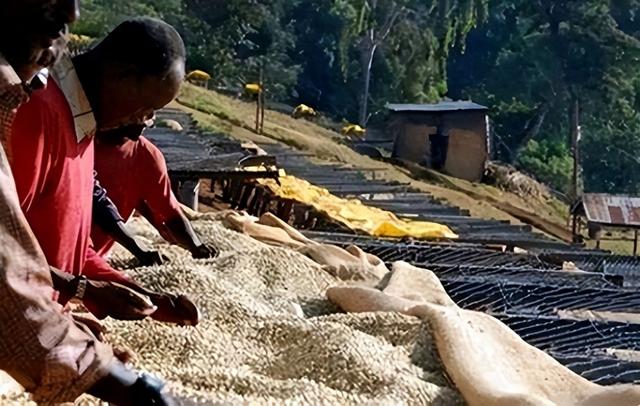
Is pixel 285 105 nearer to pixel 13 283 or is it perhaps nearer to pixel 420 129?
pixel 420 129

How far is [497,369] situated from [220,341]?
2.72ft

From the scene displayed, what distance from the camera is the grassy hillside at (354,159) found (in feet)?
69.8

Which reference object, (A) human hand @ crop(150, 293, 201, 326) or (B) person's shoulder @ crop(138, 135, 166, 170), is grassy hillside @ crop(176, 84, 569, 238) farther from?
(A) human hand @ crop(150, 293, 201, 326)

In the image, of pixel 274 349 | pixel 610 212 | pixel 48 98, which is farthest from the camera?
pixel 610 212

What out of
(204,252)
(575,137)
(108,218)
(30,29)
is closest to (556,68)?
(575,137)

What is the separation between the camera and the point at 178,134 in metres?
13.1

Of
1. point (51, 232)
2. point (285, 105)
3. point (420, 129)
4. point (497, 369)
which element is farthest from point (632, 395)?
point (285, 105)

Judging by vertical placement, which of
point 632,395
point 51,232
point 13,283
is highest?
point 13,283

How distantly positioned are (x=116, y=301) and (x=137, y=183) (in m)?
1.97

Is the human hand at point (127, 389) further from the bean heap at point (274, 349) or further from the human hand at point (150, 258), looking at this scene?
the human hand at point (150, 258)

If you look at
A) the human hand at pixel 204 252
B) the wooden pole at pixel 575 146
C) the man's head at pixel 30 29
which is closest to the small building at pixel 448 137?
the wooden pole at pixel 575 146

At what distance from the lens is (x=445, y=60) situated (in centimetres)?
3209

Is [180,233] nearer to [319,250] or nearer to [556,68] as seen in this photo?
[319,250]

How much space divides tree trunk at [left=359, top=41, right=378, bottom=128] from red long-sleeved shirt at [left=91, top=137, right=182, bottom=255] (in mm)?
27383
